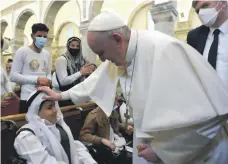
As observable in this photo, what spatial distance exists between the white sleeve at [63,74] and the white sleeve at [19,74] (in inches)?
20.4

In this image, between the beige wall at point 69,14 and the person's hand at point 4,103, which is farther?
the beige wall at point 69,14

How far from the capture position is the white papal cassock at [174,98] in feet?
3.77

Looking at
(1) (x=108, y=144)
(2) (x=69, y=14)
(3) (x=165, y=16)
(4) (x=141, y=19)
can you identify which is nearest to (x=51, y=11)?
(2) (x=69, y=14)

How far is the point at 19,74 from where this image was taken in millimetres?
2877

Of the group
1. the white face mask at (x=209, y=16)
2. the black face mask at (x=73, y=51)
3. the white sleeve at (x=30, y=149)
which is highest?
the white face mask at (x=209, y=16)

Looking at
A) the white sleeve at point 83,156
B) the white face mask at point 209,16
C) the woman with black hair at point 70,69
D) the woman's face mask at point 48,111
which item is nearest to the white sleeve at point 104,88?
the woman's face mask at point 48,111

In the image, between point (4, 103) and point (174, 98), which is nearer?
point (174, 98)

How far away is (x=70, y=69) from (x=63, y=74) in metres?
0.14

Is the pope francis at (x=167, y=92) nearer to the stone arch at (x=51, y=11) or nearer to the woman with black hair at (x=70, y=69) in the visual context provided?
the woman with black hair at (x=70, y=69)

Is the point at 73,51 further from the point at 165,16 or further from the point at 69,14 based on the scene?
the point at 69,14

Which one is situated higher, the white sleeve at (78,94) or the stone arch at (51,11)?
the stone arch at (51,11)

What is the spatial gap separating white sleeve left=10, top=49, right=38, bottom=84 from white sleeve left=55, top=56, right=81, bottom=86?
20.4 inches

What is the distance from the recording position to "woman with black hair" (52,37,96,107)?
130 inches

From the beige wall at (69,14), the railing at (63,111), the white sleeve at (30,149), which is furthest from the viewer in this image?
the beige wall at (69,14)
